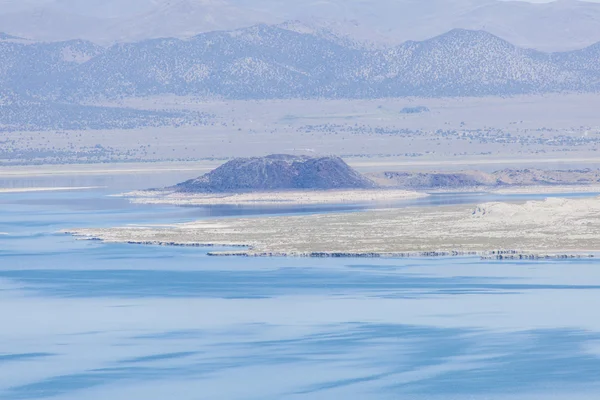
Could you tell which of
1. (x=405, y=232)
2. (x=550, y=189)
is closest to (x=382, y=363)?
(x=405, y=232)

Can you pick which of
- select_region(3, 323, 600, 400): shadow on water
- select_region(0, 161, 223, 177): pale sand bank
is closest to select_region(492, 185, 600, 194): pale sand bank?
select_region(0, 161, 223, 177): pale sand bank

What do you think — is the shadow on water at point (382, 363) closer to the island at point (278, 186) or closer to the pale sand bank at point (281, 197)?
the pale sand bank at point (281, 197)

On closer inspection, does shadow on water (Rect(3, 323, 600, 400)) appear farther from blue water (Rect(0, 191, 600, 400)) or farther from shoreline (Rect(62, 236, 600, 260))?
shoreline (Rect(62, 236, 600, 260))

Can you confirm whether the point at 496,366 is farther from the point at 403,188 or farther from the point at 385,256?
the point at 403,188

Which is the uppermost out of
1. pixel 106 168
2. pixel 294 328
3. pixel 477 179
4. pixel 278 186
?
pixel 106 168

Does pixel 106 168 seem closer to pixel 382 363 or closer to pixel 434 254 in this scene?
pixel 434 254

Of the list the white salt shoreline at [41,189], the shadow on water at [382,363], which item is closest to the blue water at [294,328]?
the shadow on water at [382,363]
